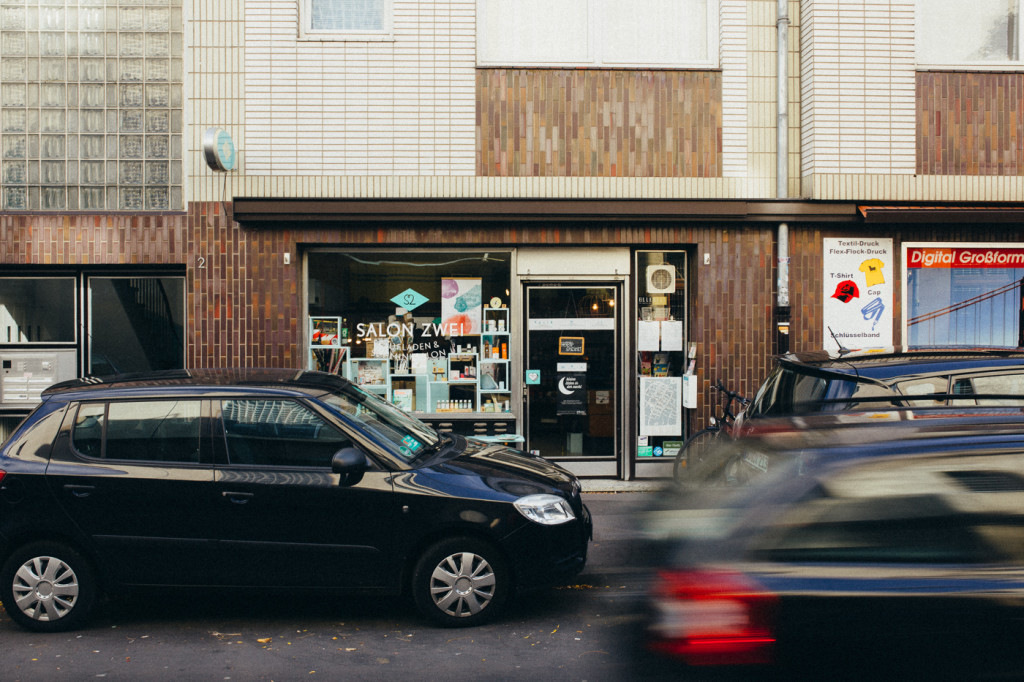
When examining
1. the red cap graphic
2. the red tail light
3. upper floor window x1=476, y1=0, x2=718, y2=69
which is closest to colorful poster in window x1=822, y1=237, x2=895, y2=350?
the red cap graphic

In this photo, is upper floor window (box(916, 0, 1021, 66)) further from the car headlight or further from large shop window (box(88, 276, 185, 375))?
large shop window (box(88, 276, 185, 375))

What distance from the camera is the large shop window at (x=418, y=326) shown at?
9695 millimetres

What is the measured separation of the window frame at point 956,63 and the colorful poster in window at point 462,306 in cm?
605

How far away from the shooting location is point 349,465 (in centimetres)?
490

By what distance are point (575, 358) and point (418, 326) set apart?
6.59 feet

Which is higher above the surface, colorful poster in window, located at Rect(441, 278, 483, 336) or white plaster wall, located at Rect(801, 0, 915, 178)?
white plaster wall, located at Rect(801, 0, 915, 178)

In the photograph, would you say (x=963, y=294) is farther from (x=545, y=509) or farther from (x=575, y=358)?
(x=545, y=509)

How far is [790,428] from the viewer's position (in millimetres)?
3123

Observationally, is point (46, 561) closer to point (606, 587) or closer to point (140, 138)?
point (606, 587)

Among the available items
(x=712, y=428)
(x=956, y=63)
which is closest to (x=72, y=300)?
(x=712, y=428)

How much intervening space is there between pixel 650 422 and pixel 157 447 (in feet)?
20.1

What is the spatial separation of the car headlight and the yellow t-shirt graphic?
606 centimetres

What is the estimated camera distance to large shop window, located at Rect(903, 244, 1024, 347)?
963cm

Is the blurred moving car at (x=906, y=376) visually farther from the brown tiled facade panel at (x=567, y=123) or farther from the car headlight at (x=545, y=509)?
the brown tiled facade panel at (x=567, y=123)
